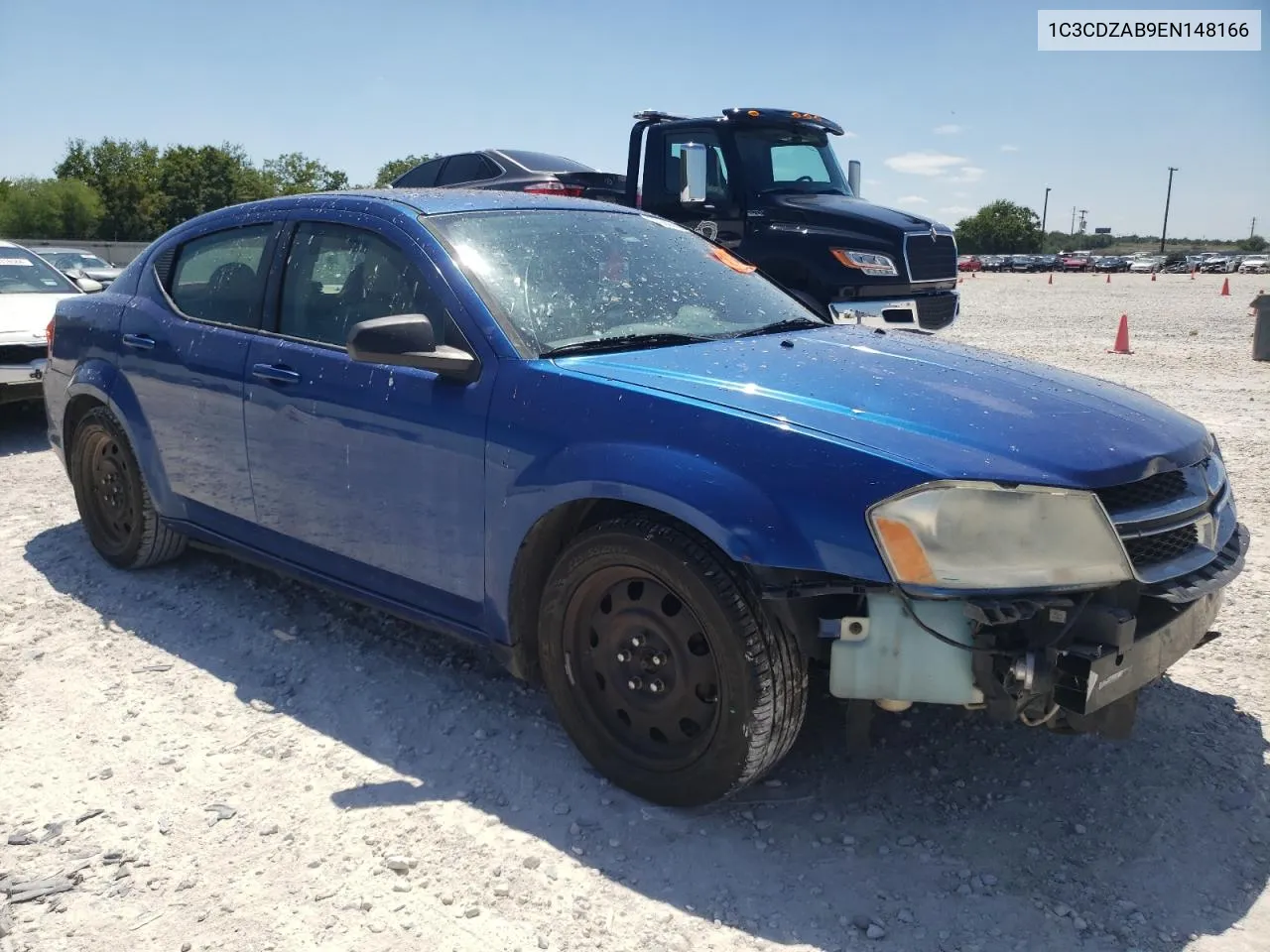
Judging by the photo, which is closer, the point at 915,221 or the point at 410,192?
the point at 410,192

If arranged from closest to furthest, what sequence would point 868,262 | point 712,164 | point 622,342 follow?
point 622,342, point 868,262, point 712,164

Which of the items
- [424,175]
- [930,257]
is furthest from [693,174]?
[424,175]

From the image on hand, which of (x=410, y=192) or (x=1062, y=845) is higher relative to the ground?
(x=410, y=192)

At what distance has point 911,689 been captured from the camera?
8.06 ft

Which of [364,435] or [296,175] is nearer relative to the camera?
[364,435]

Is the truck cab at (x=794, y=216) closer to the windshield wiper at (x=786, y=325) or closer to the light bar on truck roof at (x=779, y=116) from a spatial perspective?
the light bar on truck roof at (x=779, y=116)

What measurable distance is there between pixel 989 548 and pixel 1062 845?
90 cm

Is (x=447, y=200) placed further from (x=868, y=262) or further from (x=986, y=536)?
(x=868, y=262)

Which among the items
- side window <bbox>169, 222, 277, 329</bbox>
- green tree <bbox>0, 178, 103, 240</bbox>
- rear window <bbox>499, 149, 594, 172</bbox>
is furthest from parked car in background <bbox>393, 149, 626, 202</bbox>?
green tree <bbox>0, 178, 103, 240</bbox>

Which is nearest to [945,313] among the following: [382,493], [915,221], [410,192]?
[915,221]

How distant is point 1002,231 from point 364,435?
362ft

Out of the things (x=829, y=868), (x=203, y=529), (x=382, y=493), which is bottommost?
(x=829, y=868)

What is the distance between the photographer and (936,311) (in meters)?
9.61

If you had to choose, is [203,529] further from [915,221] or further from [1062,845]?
[915,221]
